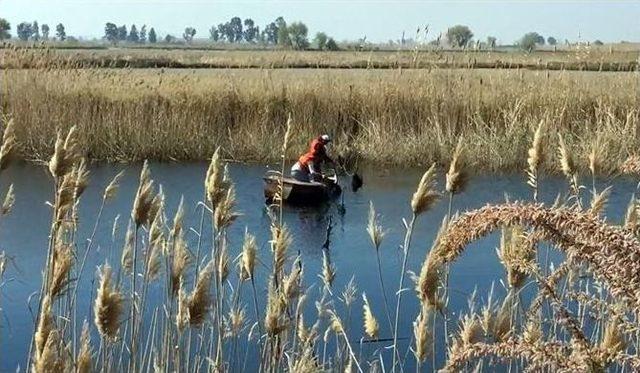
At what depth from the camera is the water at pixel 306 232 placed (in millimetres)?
5922

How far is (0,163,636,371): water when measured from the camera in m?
5.92

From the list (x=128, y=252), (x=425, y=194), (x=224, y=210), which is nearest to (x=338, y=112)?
(x=128, y=252)

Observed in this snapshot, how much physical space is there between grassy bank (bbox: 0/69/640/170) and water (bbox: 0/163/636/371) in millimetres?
494

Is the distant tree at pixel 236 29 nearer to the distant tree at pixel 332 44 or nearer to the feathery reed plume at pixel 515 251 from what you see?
the distant tree at pixel 332 44

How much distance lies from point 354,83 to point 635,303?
1264cm

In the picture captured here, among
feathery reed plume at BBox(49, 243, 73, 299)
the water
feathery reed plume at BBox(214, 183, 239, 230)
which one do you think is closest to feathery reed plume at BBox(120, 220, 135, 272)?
feathery reed plume at BBox(214, 183, 239, 230)

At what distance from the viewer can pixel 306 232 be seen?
951 centimetres

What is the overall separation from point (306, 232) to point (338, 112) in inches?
168

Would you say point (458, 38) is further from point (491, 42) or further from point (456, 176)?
point (456, 176)

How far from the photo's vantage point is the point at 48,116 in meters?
12.3

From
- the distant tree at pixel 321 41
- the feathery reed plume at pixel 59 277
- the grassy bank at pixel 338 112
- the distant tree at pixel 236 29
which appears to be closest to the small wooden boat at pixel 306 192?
the grassy bank at pixel 338 112

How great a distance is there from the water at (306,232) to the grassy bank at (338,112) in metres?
0.49

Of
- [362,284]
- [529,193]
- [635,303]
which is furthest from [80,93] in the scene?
[635,303]

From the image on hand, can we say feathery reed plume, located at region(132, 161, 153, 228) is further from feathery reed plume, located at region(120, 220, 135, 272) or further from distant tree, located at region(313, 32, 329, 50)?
distant tree, located at region(313, 32, 329, 50)
